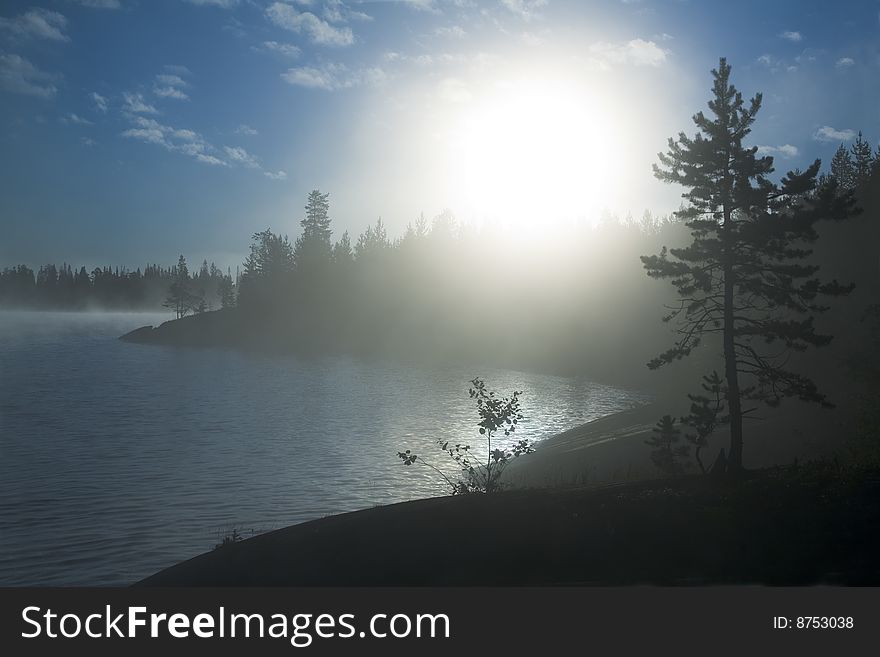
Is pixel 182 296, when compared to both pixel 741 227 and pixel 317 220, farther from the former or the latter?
pixel 741 227

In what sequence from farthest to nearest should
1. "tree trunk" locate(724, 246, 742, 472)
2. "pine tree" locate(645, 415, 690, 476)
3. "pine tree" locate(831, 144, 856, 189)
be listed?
→ "pine tree" locate(831, 144, 856, 189), "pine tree" locate(645, 415, 690, 476), "tree trunk" locate(724, 246, 742, 472)

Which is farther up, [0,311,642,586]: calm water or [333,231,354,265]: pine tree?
[333,231,354,265]: pine tree

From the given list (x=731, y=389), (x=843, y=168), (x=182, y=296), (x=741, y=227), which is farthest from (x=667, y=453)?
(x=182, y=296)

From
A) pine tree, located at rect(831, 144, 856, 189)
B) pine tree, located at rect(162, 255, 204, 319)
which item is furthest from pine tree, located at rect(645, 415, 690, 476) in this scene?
pine tree, located at rect(162, 255, 204, 319)

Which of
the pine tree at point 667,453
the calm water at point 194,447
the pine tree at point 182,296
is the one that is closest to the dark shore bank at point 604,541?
the pine tree at point 667,453

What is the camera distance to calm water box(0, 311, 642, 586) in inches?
988

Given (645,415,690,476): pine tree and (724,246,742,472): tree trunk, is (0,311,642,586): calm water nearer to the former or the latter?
(645,415,690,476): pine tree

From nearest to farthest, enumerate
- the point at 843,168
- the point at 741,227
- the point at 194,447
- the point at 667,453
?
the point at 741,227 < the point at 667,453 < the point at 194,447 < the point at 843,168

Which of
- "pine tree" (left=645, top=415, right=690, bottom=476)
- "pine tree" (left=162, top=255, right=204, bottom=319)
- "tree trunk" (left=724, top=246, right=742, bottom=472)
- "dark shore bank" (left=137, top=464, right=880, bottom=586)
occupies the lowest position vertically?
"dark shore bank" (left=137, top=464, right=880, bottom=586)

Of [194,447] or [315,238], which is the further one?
[315,238]

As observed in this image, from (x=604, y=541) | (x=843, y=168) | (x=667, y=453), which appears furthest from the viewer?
(x=843, y=168)

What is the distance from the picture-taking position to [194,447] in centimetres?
4269

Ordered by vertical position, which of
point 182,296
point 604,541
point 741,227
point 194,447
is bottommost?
point 604,541

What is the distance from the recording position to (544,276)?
14375cm
